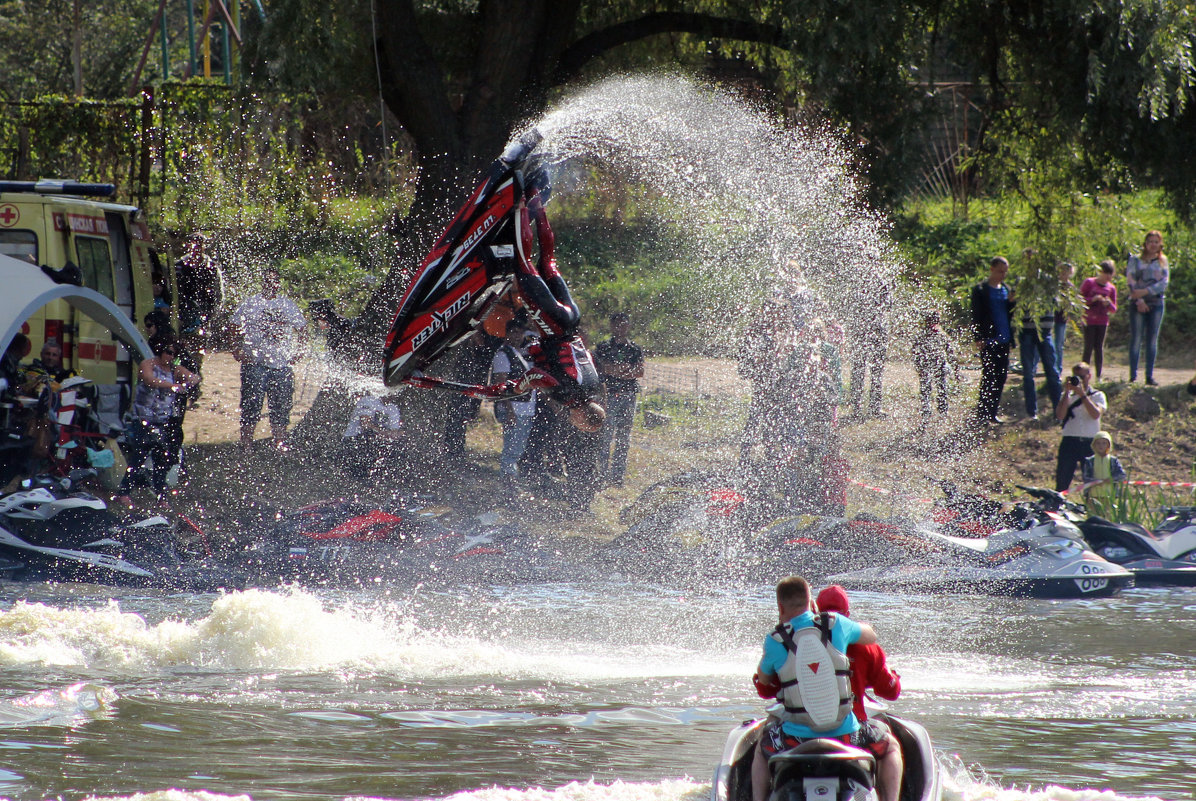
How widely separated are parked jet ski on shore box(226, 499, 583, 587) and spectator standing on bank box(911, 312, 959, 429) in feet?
17.1

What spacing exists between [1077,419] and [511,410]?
573 centimetres

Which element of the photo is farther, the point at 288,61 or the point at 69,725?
the point at 288,61

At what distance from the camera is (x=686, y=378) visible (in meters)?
16.5

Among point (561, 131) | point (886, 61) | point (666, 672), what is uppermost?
point (886, 61)

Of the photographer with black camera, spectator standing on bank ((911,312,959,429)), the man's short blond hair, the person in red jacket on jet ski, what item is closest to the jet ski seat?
the person in red jacket on jet ski

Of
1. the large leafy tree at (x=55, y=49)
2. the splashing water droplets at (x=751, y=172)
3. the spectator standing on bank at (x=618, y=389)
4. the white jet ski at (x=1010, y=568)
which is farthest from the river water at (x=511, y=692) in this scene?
the large leafy tree at (x=55, y=49)

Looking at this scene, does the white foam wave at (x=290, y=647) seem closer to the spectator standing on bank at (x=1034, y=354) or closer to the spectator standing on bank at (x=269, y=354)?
the spectator standing on bank at (x=269, y=354)

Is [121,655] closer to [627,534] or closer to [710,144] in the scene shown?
[627,534]

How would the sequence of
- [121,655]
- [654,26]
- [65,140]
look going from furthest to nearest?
[65,140] → [654,26] → [121,655]

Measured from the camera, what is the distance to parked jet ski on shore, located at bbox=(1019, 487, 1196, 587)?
11.9 metres

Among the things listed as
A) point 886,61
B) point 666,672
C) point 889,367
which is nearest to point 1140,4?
point 886,61

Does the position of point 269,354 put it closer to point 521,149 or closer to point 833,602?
point 521,149

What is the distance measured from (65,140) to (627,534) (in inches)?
399

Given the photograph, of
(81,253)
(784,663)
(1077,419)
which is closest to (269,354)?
(81,253)
